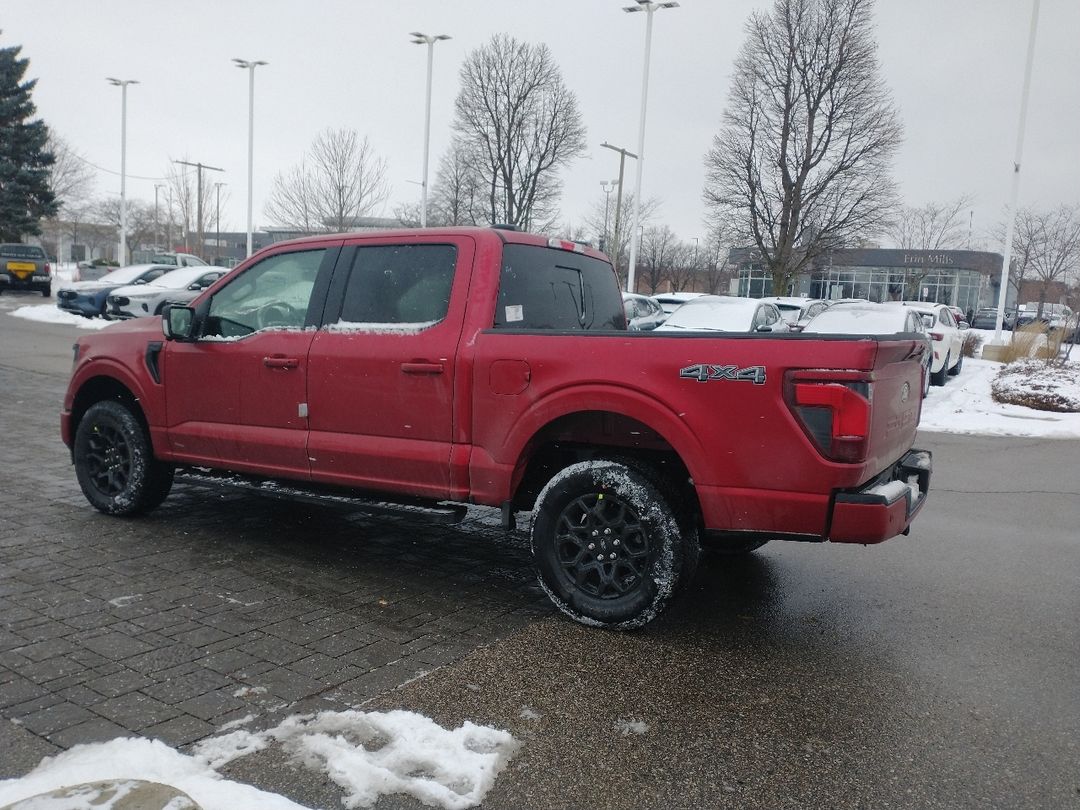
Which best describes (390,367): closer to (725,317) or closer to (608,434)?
(608,434)

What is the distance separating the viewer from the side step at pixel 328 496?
188 inches

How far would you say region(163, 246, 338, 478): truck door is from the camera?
205 inches

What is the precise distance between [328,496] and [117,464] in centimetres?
189

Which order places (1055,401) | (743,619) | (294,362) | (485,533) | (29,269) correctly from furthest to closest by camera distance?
(29,269) → (1055,401) → (485,533) → (294,362) → (743,619)

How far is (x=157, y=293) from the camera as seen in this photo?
21.5 metres

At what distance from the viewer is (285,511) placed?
259 inches

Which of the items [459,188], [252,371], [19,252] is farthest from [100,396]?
[459,188]

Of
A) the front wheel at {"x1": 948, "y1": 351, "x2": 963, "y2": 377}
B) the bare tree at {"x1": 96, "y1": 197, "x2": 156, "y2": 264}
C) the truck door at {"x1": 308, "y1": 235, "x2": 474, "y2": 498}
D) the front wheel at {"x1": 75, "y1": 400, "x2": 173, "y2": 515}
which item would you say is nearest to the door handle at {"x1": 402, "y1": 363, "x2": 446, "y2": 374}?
the truck door at {"x1": 308, "y1": 235, "x2": 474, "y2": 498}

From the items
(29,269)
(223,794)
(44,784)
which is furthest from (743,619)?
(29,269)

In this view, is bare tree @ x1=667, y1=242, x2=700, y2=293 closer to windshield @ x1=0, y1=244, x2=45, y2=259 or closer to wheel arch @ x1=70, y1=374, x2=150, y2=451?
windshield @ x1=0, y1=244, x2=45, y2=259

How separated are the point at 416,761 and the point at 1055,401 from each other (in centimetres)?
1391

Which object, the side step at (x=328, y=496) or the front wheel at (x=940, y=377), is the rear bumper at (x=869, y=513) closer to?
the side step at (x=328, y=496)

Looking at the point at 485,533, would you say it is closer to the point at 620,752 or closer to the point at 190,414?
the point at 190,414

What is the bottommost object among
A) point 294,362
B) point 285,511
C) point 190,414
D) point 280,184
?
point 285,511
